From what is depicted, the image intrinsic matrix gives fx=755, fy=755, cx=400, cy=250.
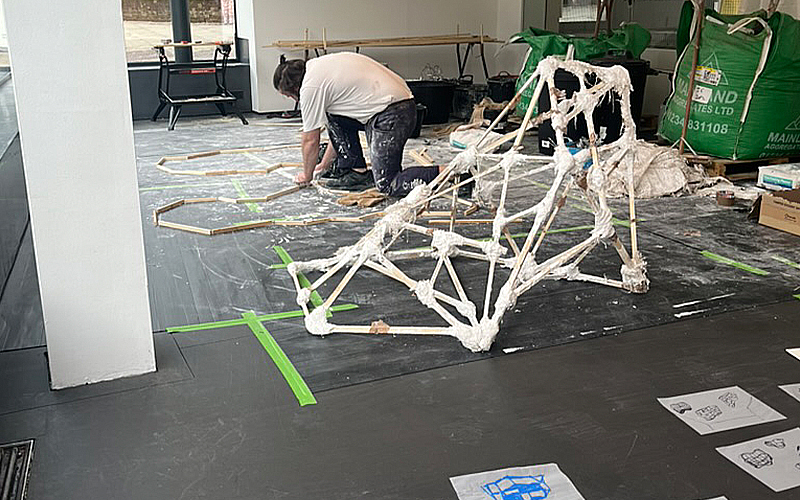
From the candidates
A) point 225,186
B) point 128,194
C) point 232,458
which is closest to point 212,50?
point 225,186

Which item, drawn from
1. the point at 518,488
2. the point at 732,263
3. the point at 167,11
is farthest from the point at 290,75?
the point at 167,11

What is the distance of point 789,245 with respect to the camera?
461cm

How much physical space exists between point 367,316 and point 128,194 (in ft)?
4.13

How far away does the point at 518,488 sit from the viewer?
2266 mm

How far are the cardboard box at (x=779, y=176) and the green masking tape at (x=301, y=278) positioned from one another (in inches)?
148

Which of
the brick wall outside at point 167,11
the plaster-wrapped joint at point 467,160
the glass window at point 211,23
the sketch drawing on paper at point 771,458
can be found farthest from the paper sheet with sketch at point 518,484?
the brick wall outside at point 167,11

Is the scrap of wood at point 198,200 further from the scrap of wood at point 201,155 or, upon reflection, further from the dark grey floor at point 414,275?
the scrap of wood at point 201,155

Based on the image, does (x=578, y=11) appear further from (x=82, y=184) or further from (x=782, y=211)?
(x=82, y=184)

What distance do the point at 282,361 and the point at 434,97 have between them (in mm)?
6810

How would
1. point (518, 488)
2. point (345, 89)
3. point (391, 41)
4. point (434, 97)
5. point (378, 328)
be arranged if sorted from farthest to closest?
point (391, 41), point (434, 97), point (345, 89), point (378, 328), point (518, 488)

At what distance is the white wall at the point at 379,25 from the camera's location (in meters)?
9.69

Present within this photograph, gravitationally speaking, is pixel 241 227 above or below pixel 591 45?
below

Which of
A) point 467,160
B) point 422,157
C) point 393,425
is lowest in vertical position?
A: point 393,425

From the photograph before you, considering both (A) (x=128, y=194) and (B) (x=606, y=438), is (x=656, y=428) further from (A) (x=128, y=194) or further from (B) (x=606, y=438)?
(A) (x=128, y=194)
